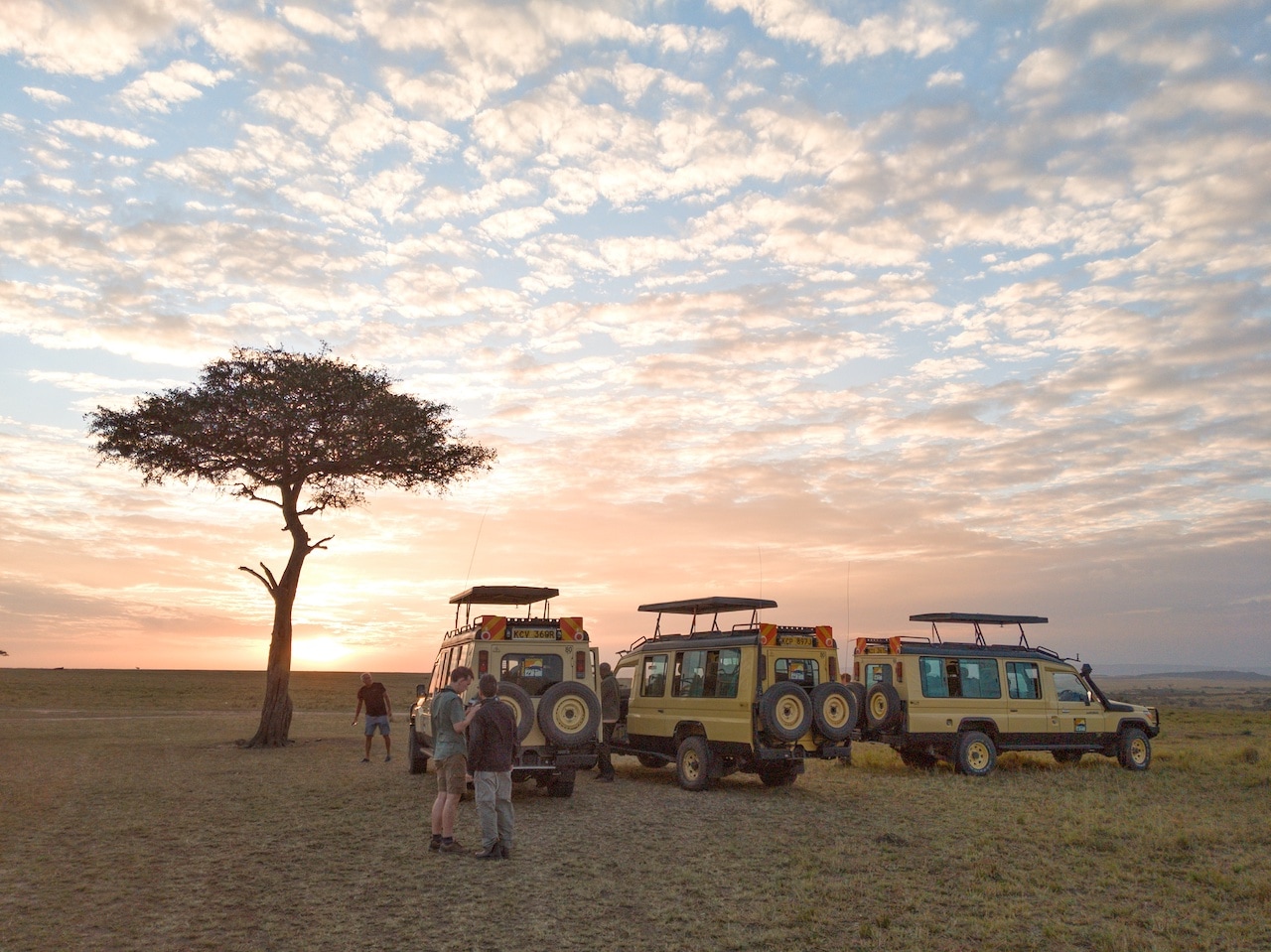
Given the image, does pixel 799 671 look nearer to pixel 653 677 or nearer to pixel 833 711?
pixel 833 711

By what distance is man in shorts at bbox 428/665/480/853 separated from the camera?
33.8ft

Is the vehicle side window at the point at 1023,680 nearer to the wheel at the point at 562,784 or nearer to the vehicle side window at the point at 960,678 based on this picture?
the vehicle side window at the point at 960,678

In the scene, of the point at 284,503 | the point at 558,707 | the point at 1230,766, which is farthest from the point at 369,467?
the point at 1230,766

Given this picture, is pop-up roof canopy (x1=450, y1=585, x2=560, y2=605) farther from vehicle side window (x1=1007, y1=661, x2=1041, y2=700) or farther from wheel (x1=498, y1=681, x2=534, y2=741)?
vehicle side window (x1=1007, y1=661, x2=1041, y2=700)

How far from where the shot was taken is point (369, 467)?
2741 cm

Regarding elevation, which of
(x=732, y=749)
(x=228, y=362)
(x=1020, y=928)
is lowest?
(x=1020, y=928)

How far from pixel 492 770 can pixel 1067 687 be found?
45.3 ft

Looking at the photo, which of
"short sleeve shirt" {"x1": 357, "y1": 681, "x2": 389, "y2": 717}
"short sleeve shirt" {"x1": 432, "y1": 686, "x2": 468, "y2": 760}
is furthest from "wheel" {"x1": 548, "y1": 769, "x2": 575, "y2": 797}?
"short sleeve shirt" {"x1": 357, "y1": 681, "x2": 389, "y2": 717}

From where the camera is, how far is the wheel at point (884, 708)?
691 inches

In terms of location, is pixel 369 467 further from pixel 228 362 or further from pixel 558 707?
pixel 558 707

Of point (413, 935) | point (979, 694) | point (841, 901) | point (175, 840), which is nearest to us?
point (413, 935)

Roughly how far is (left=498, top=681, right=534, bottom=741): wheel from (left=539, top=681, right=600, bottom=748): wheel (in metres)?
0.35

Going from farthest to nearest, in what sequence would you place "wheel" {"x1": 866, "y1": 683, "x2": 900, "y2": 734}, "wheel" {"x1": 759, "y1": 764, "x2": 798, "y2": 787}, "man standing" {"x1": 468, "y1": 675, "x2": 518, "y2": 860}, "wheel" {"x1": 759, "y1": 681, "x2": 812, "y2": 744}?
"wheel" {"x1": 866, "y1": 683, "x2": 900, "y2": 734} < "wheel" {"x1": 759, "y1": 764, "x2": 798, "y2": 787} < "wheel" {"x1": 759, "y1": 681, "x2": 812, "y2": 744} < "man standing" {"x1": 468, "y1": 675, "x2": 518, "y2": 860}

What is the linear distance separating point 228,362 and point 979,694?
20800 millimetres
